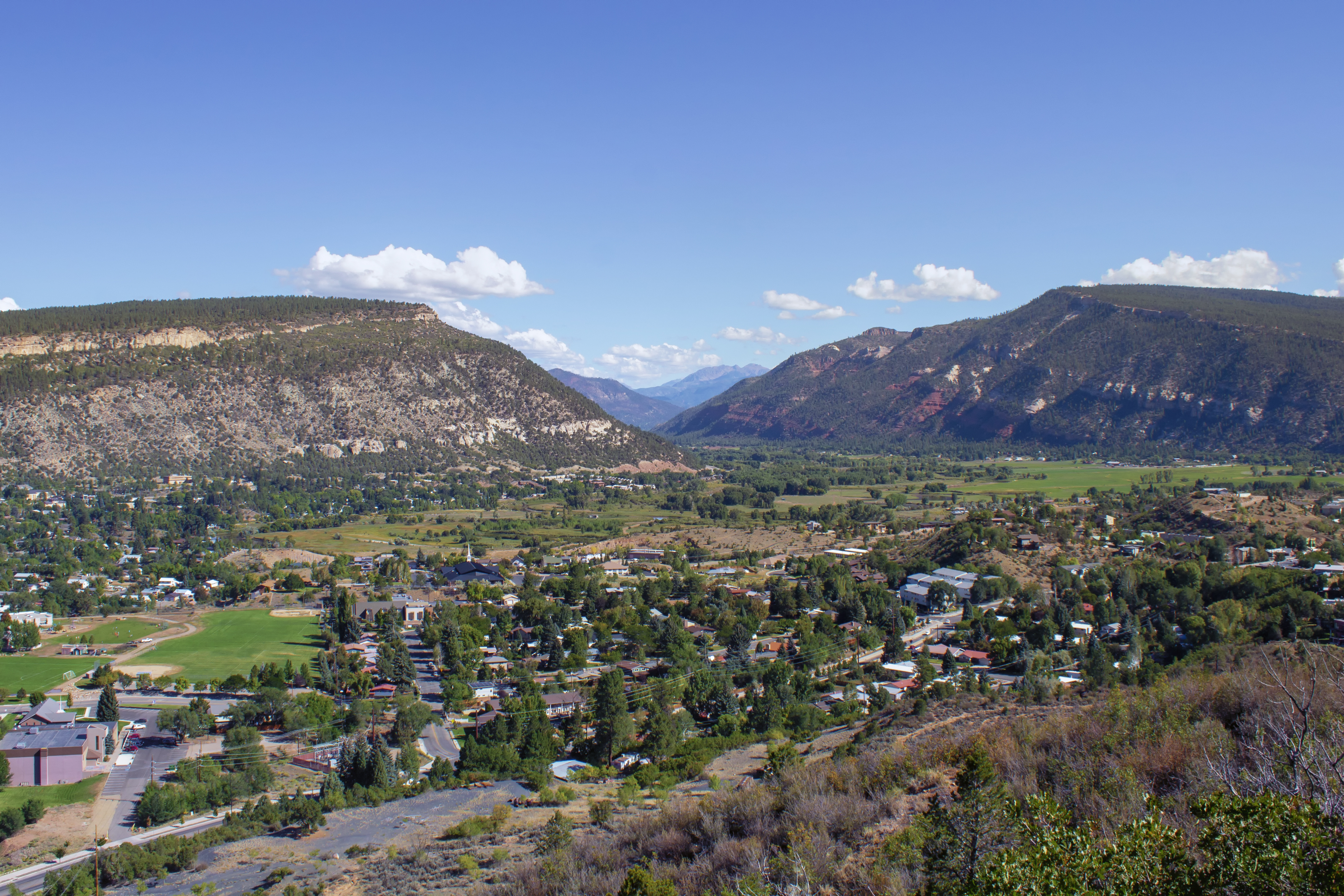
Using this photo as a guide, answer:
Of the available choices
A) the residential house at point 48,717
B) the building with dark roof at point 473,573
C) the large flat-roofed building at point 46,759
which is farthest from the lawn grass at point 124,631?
the large flat-roofed building at point 46,759

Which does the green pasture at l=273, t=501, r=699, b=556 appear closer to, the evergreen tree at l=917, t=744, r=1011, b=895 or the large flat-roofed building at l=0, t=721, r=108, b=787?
the large flat-roofed building at l=0, t=721, r=108, b=787

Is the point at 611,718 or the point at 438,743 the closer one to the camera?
the point at 611,718

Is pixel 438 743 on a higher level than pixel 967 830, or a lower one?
lower

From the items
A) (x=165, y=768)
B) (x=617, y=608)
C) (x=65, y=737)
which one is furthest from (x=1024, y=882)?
(x=617, y=608)

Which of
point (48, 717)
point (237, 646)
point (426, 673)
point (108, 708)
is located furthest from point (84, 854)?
point (237, 646)

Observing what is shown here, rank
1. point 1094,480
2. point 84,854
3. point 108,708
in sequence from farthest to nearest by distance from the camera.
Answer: point 1094,480 < point 108,708 < point 84,854

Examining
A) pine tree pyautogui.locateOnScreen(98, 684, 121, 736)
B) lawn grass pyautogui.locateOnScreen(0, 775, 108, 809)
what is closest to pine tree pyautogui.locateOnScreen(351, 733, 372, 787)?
lawn grass pyautogui.locateOnScreen(0, 775, 108, 809)

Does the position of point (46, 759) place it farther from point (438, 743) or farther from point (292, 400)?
point (292, 400)

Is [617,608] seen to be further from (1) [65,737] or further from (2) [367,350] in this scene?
(2) [367,350]
